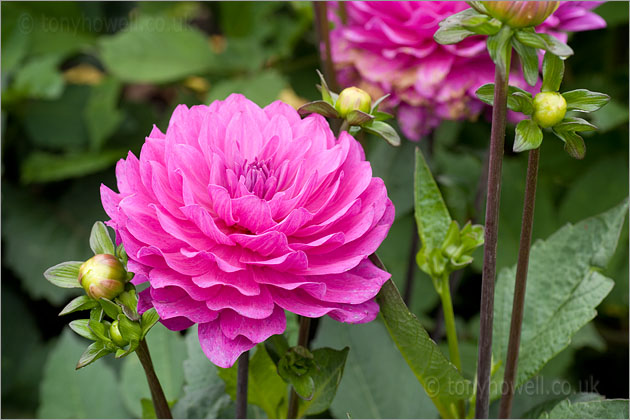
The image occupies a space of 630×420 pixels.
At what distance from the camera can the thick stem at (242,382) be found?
19.5 inches

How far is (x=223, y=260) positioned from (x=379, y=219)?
0.34ft

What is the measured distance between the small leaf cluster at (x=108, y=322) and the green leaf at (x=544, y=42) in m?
0.28

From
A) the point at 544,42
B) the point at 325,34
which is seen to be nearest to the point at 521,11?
the point at 544,42

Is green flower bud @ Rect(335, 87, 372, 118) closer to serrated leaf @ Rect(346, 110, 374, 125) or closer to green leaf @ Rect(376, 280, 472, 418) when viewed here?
serrated leaf @ Rect(346, 110, 374, 125)

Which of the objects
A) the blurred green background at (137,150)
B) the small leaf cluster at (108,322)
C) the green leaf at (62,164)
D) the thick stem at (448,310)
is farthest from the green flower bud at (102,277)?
the green leaf at (62,164)

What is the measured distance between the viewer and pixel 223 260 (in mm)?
448

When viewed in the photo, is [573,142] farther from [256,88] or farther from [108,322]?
[256,88]

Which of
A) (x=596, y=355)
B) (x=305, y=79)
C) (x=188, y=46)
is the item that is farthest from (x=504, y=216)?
(x=188, y=46)

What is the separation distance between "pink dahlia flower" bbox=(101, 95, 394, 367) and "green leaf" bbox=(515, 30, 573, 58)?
4.9 inches

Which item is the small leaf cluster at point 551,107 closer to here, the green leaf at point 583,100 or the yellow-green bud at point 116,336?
the green leaf at point 583,100

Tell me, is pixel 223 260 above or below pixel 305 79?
below

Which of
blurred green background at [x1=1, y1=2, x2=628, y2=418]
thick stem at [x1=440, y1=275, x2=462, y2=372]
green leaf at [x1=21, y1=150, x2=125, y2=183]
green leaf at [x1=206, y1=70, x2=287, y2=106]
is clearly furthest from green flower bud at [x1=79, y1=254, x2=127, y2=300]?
green leaf at [x1=21, y1=150, x2=125, y2=183]

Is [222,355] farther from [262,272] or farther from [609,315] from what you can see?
[609,315]

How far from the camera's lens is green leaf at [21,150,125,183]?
1.16 meters
